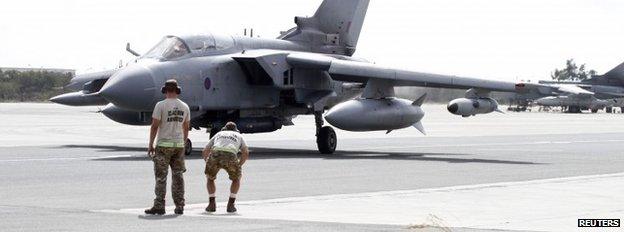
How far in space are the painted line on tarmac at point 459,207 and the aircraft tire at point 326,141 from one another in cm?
1142

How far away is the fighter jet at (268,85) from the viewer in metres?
29.0

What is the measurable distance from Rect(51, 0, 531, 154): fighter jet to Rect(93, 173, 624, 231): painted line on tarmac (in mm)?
9965

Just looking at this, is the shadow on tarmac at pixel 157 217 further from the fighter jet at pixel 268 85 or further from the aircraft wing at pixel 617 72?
the aircraft wing at pixel 617 72

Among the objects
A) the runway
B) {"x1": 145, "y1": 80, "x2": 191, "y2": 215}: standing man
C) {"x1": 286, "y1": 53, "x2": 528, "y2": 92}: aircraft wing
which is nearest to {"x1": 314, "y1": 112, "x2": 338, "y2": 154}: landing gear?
the runway

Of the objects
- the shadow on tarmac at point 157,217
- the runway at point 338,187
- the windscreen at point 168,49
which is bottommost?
the runway at point 338,187

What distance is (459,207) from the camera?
16.8 metres

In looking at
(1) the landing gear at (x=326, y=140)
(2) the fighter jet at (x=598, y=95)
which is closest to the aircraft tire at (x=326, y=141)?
(1) the landing gear at (x=326, y=140)

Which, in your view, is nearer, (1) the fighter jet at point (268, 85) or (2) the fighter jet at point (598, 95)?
(1) the fighter jet at point (268, 85)

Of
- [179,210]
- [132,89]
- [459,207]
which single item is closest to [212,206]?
[179,210]

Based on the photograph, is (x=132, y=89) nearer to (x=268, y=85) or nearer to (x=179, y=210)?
(x=268, y=85)

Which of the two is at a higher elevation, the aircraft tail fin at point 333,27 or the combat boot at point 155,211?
the aircraft tail fin at point 333,27

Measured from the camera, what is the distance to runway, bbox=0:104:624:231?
582 inches

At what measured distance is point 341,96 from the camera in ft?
109

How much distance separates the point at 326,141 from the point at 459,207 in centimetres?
1499
